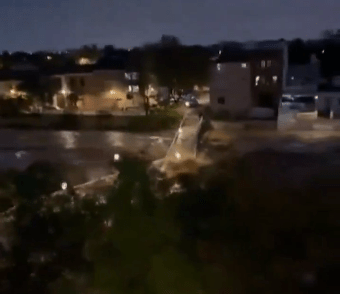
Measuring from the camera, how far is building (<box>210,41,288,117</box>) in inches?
898

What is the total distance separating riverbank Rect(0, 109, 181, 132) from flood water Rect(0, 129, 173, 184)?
3.22 ft

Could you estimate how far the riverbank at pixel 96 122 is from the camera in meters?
19.0

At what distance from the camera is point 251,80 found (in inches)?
903

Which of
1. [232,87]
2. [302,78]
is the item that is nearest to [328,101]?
[302,78]

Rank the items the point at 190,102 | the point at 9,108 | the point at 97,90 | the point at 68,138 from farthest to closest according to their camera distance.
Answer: the point at 97,90, the point at 190,102, the point at 9,108, the point at 68,138

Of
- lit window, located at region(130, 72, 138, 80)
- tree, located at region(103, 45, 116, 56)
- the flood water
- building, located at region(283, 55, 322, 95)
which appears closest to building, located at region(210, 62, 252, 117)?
building, located at region(283, 55, 322, 95)

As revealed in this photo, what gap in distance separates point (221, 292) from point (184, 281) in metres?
1.05

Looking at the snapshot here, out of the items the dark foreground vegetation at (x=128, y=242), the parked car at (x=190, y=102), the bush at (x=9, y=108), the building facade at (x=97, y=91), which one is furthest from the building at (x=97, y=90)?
the dark foreground vegetation at (x=128, y=242)

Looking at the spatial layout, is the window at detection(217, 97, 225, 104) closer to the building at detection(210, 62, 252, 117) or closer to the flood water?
the building at detection(210, 62, 252, 117)

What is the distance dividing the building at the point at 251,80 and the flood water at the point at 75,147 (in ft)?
20.4

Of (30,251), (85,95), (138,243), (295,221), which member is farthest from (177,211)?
(85,95)

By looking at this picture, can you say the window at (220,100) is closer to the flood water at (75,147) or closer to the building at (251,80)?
the building at (251,80)

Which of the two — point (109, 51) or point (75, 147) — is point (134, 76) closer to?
point (75, 147)

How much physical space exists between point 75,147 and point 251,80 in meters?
10.8
